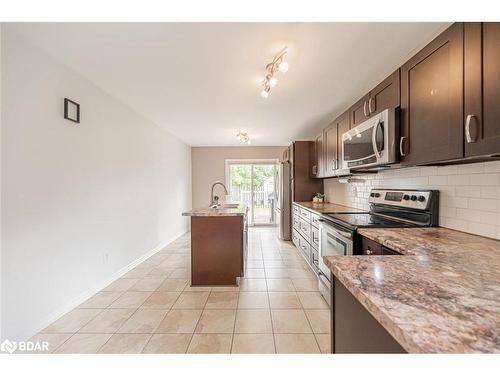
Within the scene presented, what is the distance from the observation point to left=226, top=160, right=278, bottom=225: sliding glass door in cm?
692

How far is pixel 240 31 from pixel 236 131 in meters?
3.24

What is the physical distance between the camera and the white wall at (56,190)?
1.71 metres

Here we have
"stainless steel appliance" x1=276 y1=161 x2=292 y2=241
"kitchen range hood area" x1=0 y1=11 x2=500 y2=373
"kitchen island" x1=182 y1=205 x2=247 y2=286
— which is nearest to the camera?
"kitchen range hood area" x1=0 y1=11 x2=500 y2=373

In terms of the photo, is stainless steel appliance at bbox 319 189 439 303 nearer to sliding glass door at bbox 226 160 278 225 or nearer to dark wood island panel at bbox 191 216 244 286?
dark wood island panel at bbox 191 216 244 286

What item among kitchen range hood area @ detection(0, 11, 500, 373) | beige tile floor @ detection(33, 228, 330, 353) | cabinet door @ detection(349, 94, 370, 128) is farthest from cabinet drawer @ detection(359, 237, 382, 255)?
cabinet door @ detection(349, 94, 370, 128)

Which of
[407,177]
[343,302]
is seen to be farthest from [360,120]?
[343,302]

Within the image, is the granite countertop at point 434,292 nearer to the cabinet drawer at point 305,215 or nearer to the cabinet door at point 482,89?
the cabinet door at point 482,89

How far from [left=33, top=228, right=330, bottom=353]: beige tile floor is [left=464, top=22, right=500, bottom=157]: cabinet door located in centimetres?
165

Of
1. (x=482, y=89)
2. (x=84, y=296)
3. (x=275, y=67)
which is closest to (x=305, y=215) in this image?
(x=275, y=67)

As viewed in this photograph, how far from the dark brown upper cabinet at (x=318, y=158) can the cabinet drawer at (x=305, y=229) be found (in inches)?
36.2

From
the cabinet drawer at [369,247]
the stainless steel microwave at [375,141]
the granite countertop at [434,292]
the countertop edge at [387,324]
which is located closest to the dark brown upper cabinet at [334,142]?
the stainless steel microwave at [375,141]

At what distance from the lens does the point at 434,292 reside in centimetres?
72

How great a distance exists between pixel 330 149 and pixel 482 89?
7.93ft

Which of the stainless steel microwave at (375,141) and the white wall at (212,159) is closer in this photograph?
the stainless steel microwave at (375,141)
